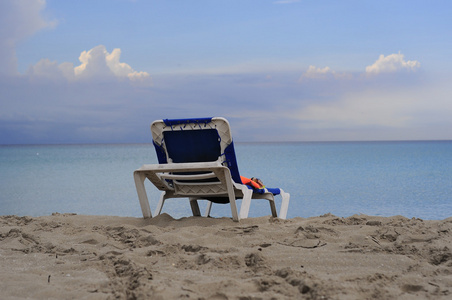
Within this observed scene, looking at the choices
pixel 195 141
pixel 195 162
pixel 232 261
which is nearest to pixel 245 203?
pixel 195 162

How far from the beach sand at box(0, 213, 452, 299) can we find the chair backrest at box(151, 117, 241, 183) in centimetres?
93

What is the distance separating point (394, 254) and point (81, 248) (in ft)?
8.58

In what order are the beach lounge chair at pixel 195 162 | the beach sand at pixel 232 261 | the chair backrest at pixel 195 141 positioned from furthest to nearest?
the chair backrest at pixel 195 141 → the beach lounge chair at pixel 195 162 → the beach sand at pixel 232 261

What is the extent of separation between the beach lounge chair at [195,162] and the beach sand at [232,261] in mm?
675

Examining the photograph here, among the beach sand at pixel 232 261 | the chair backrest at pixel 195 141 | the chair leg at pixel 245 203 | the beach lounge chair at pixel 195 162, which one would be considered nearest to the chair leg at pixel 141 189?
the beach lounge chair at pixel 195 162

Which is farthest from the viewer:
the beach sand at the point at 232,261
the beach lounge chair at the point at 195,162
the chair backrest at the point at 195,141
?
the chair backrest at the point at 195,141

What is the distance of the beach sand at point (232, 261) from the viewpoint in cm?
280

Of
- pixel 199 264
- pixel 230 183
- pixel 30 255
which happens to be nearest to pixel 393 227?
pixel 230 183

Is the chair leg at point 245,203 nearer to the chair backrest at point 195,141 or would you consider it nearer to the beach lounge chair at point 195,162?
the beach lounge chair at point 195,162

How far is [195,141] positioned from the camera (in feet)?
19.2

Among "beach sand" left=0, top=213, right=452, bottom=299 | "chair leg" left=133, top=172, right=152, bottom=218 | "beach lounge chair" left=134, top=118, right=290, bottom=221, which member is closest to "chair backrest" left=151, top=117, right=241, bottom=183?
"beach lounge chair" left=134, top=118, right=290, bottom=221

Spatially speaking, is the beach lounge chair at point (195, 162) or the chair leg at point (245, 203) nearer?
the beach lounge chair at point (195, 162)

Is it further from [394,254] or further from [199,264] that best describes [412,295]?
[199,264]

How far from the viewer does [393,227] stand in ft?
15.5
